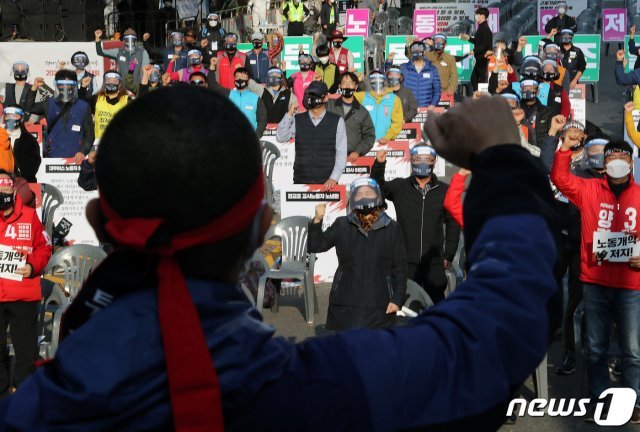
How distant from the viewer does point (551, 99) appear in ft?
55.2

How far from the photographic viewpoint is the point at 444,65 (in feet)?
75.2

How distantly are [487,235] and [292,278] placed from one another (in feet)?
36.5

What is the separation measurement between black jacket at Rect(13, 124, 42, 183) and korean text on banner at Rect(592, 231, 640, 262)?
30.0ft

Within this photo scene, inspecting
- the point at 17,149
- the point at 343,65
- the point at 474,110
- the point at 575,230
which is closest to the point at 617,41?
the point at 343,65

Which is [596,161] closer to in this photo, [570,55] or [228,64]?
[570,55]

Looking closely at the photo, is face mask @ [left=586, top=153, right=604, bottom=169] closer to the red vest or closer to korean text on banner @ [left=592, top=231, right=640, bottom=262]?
korean text on banner @ [left=592, top=231, right=640, bottom=262]

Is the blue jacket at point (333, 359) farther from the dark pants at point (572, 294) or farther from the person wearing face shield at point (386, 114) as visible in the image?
the person wearing face shield at point (386, 114)

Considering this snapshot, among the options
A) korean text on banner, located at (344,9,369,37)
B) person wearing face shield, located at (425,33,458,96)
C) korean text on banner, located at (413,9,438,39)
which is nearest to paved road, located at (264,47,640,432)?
person wearing face shield, located at (425,33,458,96)

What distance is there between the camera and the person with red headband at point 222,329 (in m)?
1.42

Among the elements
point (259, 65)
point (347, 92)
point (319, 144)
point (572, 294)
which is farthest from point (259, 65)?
point (572, 294)

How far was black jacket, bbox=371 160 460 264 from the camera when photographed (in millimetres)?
10586

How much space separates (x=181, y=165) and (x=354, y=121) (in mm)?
14451

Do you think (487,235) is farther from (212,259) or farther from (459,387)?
(212,259)

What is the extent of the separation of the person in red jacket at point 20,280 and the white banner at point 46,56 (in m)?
17.2
